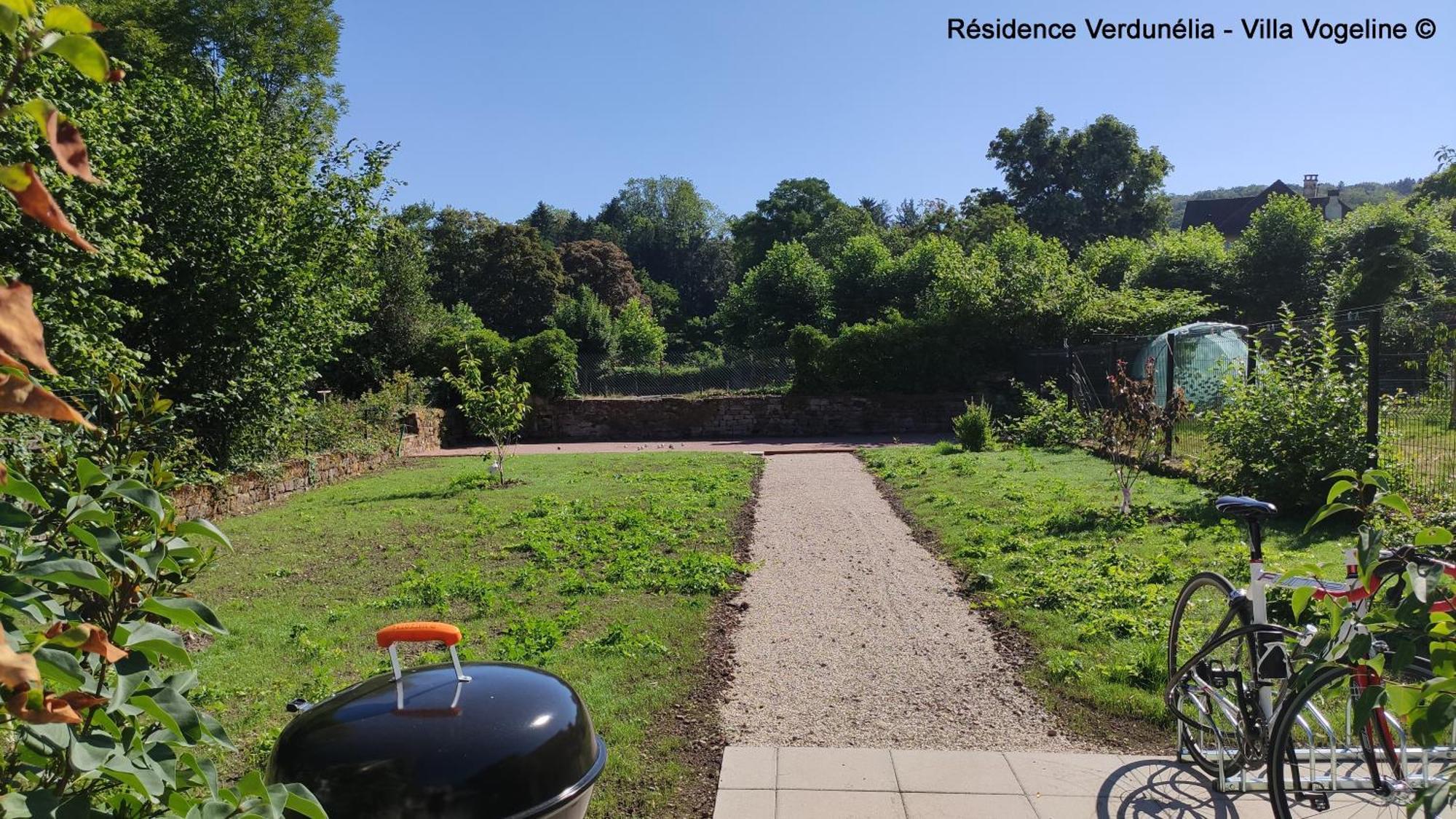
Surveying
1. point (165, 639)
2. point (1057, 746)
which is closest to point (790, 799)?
point (1057, 746)

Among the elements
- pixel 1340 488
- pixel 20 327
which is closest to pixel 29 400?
pixel 20 327

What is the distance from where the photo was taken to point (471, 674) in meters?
2.40

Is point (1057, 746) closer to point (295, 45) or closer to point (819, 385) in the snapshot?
point (819, 385)

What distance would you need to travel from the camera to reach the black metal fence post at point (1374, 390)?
28.8 ft

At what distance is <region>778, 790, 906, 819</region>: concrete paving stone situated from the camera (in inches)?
145

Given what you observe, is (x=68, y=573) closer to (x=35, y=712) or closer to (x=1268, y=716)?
(x=35, y=712)

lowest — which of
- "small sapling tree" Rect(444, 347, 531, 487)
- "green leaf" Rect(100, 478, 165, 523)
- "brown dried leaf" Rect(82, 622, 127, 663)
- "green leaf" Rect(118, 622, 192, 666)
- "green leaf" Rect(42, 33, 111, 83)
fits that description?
"small sapling tree" Rect(444, 347, 531, 487)

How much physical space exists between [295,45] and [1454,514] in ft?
97.7

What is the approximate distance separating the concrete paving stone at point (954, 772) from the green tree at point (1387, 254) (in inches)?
1194

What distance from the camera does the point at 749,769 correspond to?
13.6 ft

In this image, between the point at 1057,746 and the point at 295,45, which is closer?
the point at 1057,746

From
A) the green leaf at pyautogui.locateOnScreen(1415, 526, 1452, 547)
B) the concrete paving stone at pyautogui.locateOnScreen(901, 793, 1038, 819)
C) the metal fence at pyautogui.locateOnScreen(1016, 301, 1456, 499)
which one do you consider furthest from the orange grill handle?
the metal fence at pyautogui.locateOnScreen(1016, 301, 1456, 499)

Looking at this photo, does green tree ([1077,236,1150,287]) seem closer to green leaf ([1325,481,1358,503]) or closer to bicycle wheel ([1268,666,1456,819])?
bicycle wheel ([1268,666,1456,819])

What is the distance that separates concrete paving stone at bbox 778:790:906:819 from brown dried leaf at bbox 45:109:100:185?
3.52 m
